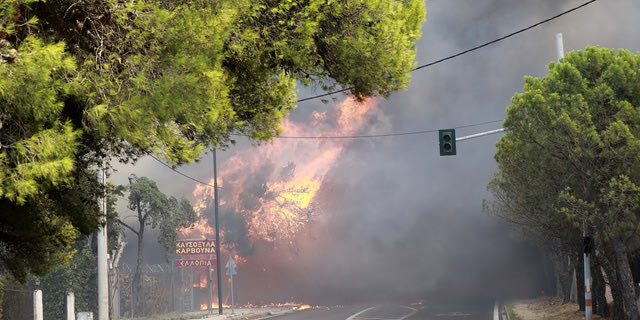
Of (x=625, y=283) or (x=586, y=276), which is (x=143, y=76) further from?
(x=586, y=276)

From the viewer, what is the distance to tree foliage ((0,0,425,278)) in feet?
19.9

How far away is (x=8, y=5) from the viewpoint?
19.5 feet

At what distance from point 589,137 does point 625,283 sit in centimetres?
412

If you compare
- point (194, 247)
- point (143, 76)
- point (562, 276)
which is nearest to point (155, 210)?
point (194, 247)

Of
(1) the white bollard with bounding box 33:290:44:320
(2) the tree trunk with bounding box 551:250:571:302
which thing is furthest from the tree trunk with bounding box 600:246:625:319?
(1) the white bollard with bounding box 33:290:44:320

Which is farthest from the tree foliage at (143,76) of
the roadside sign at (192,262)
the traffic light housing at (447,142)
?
the roadside sign at (192,262)

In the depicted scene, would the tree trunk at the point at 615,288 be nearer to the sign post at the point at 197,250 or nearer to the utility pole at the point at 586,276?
the utility pole at the point at 586,276

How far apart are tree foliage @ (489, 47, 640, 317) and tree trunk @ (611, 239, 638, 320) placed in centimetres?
4

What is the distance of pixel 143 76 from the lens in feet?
22.3

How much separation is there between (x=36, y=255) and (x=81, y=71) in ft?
11.3

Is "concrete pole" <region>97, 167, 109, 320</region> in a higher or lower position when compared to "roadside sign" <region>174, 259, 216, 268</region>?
higher

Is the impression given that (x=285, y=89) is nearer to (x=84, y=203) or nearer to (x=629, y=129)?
(x=84, y=203)

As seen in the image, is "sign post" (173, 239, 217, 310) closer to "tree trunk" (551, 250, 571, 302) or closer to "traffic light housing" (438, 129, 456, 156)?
"tree trunk" (551, 250, 571, 302)

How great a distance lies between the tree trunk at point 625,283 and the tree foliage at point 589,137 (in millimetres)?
38
